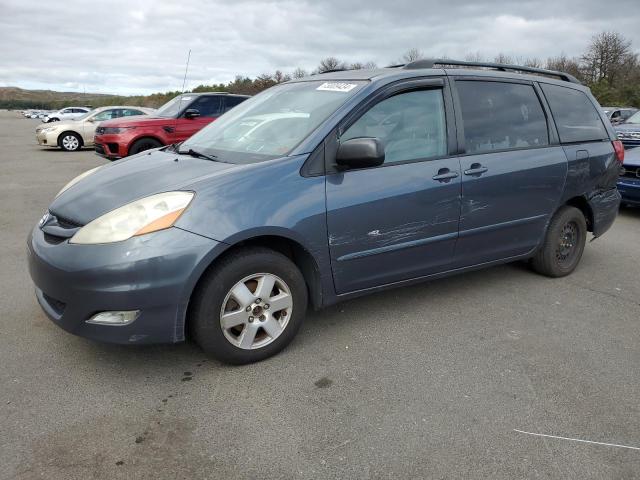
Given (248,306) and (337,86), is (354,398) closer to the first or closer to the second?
(248,306)

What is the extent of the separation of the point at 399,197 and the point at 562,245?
7.08 feet

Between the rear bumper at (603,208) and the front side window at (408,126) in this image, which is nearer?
the front side window at (408,126)

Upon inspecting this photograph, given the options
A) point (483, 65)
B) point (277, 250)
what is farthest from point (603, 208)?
point (277, 250)

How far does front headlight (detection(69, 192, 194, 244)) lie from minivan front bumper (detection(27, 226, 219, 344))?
0.05 m

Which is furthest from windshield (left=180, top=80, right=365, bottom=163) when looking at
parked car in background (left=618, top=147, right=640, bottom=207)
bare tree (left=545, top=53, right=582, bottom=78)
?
bare tree (left=545, top=53, right=582, bottom=78)

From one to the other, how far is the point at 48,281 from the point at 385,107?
2.28 metres

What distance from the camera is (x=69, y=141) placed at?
16.9 metres

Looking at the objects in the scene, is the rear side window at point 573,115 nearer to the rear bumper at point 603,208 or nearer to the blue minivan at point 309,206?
the blue minivan at point 309,206

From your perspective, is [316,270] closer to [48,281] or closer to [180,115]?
[48,281]

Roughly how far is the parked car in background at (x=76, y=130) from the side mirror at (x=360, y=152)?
14765 mm

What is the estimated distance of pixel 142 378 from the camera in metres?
2.94

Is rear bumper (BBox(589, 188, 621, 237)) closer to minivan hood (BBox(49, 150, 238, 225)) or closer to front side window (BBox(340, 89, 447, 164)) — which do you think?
front side window (BBox(340, 89, 447, 164))

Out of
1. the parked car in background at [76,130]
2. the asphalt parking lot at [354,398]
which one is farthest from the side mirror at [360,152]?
the parked car in background at [76,130]

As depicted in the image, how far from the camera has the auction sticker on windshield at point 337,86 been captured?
11.5ft
